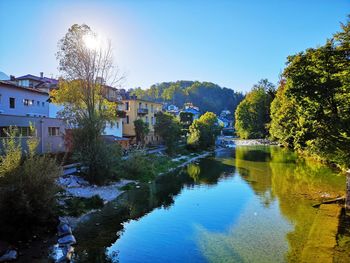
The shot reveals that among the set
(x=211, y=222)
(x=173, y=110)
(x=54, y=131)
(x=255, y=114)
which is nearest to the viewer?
(x=211, y=222)

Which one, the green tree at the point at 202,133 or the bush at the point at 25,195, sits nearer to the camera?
the bush at the point at 25,195

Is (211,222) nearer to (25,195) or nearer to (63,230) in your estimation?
(63,230)

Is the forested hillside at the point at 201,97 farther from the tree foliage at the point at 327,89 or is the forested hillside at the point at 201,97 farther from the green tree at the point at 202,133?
the tree foliage at the point at 327,89

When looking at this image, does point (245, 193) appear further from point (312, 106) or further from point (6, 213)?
point (6, 213)

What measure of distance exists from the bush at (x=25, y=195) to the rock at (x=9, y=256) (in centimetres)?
155

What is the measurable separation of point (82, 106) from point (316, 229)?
24994mm

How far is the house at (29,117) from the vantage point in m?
30.3

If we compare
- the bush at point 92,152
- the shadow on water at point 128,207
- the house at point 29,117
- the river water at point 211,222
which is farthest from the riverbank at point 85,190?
the house at point 29,117

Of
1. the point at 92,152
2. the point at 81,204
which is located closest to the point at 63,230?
the point at 81,204

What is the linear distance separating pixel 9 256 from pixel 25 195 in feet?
9.34

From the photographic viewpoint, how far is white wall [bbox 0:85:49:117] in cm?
3747

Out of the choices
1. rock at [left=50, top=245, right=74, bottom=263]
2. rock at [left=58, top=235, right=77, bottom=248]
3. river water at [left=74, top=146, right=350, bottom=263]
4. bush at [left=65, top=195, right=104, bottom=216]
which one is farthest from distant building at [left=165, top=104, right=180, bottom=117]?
rock at [left=50, top=245, right=74, bottom=263]

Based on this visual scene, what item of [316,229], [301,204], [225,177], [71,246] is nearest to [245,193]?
[301,204]

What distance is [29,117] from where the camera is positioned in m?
31.7
